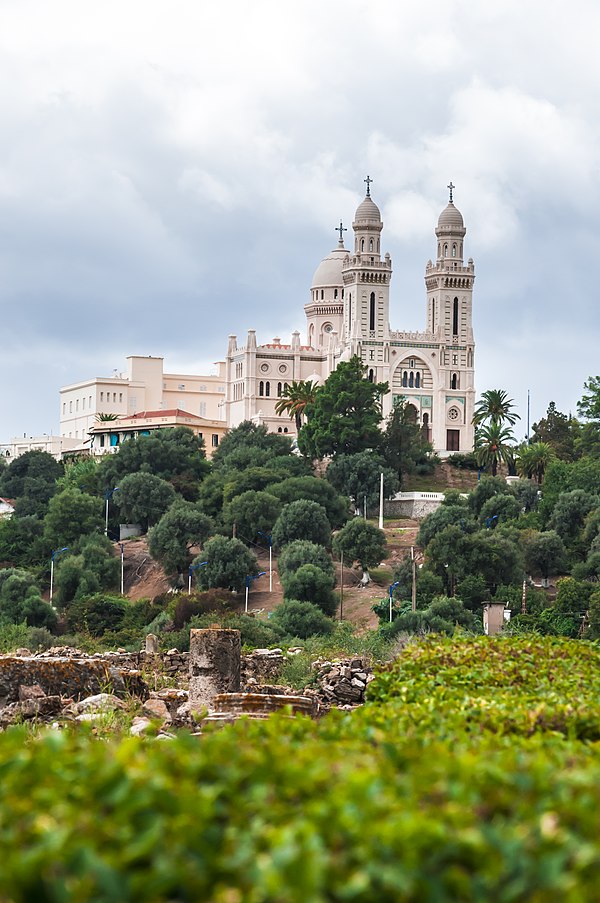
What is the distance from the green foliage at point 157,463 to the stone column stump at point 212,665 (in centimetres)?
7884

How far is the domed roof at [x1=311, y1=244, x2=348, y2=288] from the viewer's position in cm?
13388

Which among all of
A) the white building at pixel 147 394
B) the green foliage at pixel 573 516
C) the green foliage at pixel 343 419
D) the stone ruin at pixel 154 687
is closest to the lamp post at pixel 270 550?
the green foliage at pixel 343 419

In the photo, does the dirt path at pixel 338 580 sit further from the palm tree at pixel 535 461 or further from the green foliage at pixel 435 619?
the palm tree at pixel 535 461

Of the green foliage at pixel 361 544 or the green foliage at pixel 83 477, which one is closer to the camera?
the green foliage at pixel 361 544

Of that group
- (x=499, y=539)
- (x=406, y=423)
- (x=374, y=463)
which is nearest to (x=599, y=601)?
(x=499, y=539)

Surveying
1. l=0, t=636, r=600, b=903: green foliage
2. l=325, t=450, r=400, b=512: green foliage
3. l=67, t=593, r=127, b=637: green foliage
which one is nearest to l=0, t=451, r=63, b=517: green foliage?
l=325, t=450, r=400, b=512: green foliage

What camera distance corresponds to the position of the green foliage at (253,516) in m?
88.2

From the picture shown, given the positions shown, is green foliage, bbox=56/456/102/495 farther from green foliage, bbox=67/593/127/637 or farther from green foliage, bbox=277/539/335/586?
green foliage, bbox=67/593/127/637

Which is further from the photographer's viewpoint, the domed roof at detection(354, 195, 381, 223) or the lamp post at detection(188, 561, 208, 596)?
the domed roof at detection(354, 195, 381, 223)

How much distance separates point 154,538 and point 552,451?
95.3ft

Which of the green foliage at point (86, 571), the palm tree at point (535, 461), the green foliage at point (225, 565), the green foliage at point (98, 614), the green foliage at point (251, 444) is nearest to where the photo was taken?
the green foliage at point (98, 614)

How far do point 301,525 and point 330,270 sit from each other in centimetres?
5240

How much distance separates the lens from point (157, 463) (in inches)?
4070

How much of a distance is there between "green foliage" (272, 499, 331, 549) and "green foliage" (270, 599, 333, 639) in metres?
14.1
